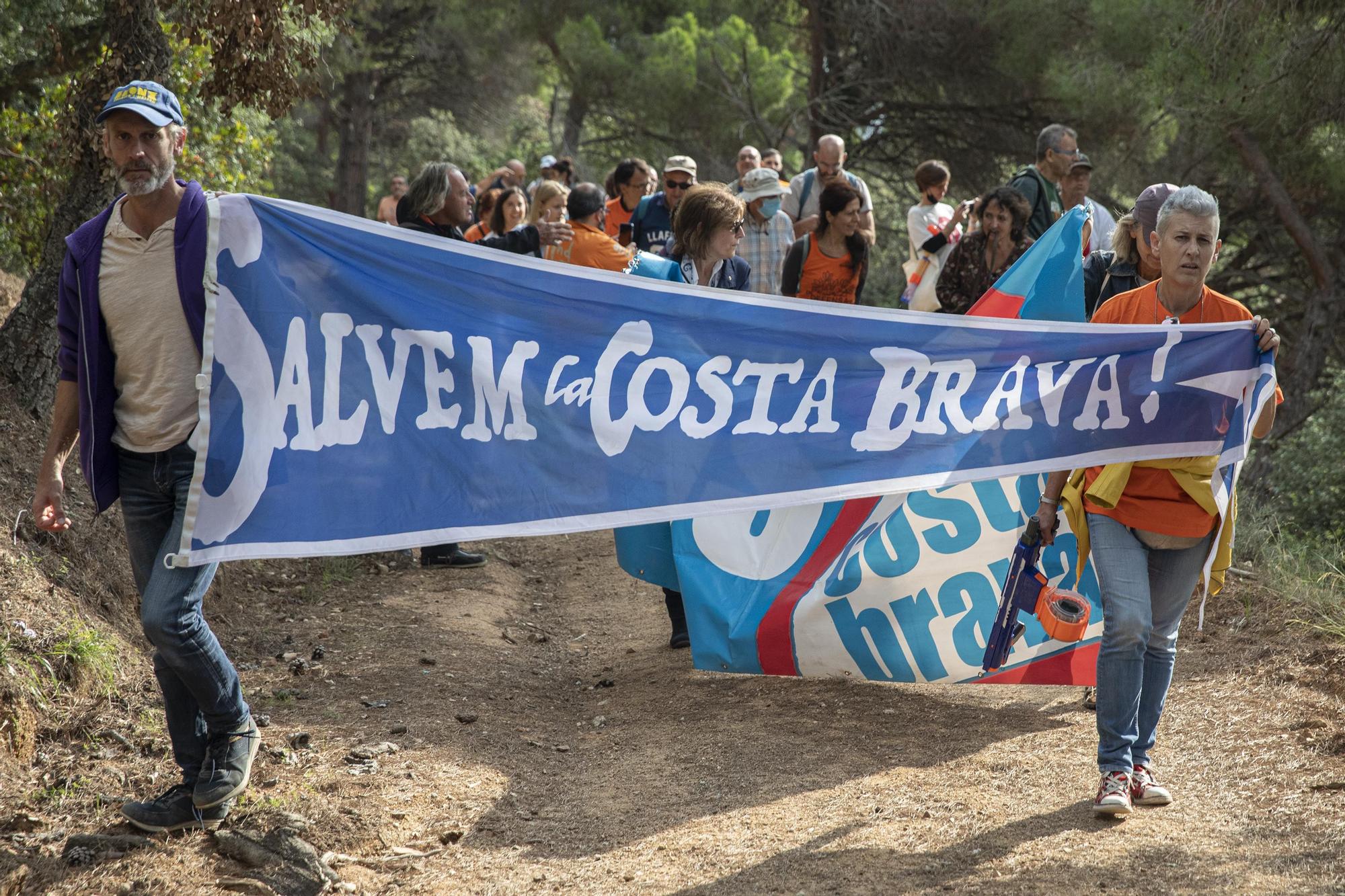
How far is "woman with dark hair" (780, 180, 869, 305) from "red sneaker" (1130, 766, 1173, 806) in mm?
4305

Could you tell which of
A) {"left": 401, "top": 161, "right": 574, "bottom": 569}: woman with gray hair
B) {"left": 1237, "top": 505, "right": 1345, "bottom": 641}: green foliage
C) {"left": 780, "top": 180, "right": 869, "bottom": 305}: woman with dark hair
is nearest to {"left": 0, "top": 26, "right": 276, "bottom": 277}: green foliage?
{"left": 401, "top": 161, "right": 574, "bottom": 569}: woman with gray hair

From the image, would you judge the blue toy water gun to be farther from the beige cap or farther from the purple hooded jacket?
the beige cap

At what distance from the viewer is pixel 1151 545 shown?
398 centimetres

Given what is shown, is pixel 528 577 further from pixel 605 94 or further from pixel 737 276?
pixel 605 94

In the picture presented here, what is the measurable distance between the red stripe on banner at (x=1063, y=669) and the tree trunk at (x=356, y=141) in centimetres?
1841

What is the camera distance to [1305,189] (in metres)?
12.0

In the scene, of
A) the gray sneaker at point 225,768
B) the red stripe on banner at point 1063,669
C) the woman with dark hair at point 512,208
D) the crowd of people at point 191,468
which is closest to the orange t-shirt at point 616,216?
the woman with dark hair at point 512,208

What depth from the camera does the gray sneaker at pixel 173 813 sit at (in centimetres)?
371

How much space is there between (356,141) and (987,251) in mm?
17634

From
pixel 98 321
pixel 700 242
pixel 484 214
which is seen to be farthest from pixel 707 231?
pixel 484 214

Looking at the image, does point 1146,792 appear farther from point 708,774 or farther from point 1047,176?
point 1047,176

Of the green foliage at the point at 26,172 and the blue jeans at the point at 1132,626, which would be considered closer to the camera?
the blue jeans at the point at 1132,626

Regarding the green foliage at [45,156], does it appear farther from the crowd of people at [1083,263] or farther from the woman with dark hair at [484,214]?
the crowd of people at [1083,263]

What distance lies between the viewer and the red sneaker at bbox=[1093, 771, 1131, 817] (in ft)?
12.8
